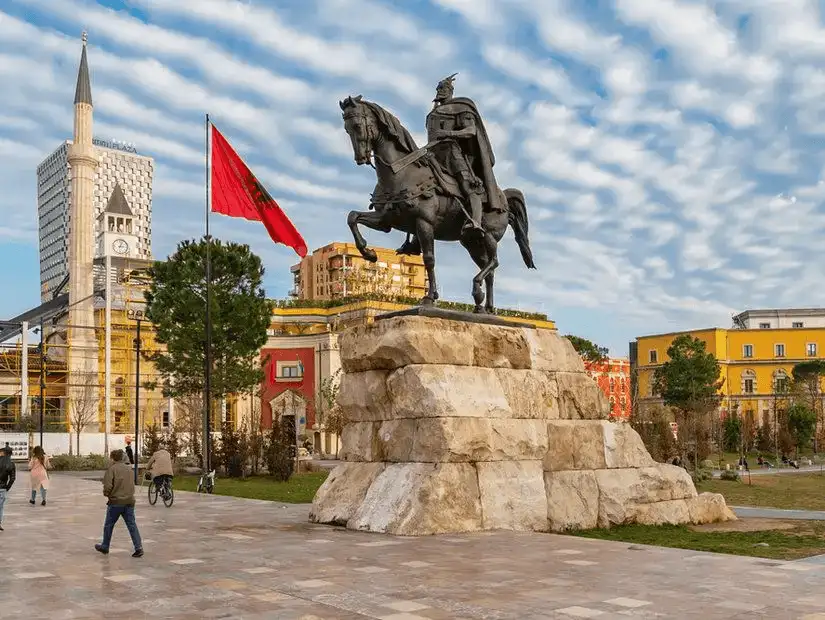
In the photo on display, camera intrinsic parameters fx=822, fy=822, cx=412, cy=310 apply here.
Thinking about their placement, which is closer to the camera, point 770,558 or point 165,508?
point 770,558

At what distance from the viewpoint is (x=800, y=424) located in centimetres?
5834

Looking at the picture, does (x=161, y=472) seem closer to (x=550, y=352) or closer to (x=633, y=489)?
(x=550, y=352)

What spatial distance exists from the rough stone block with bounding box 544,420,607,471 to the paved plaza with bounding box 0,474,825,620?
2.20 m

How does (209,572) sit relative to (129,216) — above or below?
below

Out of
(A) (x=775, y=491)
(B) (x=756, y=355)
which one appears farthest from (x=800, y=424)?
(A) (x=775, y=491)

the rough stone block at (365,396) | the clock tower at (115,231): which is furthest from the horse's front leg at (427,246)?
the clock tower at (115,231)

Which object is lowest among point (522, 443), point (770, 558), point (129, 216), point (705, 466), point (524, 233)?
point (705, 466)

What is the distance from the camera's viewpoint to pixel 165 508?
16.9 meters

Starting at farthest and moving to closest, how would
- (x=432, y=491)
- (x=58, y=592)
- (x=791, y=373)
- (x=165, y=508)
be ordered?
(x=791, y=373)
(x=165, y=508)
(x=432, y=491)
(x=58, y=592)

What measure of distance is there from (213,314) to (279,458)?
10.6 metres

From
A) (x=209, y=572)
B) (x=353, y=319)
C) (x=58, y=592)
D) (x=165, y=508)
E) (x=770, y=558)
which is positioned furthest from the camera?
(x=353, y=319)

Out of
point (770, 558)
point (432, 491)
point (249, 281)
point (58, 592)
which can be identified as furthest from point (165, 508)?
point (249, 281)

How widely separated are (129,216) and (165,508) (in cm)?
8058

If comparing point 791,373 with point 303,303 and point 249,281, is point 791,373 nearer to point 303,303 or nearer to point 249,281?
point 303,303
